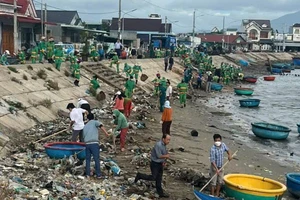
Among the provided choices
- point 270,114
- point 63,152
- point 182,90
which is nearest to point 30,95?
point 63,152

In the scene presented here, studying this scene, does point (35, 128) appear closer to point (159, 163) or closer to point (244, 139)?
point (159, 163)

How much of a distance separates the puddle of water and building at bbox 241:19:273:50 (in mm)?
77495

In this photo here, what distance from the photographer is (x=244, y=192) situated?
37.8 feet

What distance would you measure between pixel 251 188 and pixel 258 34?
13118cm

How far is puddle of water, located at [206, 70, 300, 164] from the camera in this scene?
2202cm

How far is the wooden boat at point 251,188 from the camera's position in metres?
11.4

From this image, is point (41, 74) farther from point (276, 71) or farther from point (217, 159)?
point (276, 71)

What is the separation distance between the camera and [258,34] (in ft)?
451

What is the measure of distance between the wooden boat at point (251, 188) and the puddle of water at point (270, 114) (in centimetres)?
714

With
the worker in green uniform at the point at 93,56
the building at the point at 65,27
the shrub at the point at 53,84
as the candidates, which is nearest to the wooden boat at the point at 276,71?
the building at the point at 65,27

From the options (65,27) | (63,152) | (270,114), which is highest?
(65,27)

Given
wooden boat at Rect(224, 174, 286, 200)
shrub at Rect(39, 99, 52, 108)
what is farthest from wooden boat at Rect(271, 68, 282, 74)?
wooden boat at Rect(224, 174, 286, 200)

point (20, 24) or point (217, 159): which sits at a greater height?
point (20, 24)

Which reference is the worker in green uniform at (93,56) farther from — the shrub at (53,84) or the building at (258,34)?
the building at (258,34)
